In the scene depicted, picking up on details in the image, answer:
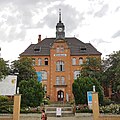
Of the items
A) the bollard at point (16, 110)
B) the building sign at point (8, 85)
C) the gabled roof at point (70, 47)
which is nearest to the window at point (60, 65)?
the gabled roof at point (70, 47)

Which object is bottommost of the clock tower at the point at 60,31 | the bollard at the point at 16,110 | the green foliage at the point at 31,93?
the bollard at the point at 16,110

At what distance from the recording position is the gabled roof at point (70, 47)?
4335cm

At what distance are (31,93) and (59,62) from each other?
63.7ft

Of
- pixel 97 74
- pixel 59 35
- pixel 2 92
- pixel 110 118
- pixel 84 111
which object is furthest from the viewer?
pixel 59 35

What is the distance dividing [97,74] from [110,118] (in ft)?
55.9

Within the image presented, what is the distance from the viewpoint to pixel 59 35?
4444 centimetres

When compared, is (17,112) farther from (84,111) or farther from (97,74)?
(97,74)

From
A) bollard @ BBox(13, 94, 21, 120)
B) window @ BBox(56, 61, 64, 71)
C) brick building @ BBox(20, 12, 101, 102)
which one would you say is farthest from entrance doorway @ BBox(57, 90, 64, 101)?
bollard @ BBox(13, 94, 21, 120)

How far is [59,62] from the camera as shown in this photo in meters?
42.3

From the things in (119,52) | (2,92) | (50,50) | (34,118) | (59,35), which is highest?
(59,35)

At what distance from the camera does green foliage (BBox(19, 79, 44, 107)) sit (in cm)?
2338

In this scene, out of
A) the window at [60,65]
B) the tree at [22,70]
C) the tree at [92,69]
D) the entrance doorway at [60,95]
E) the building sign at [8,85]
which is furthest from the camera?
the window at [60,65]

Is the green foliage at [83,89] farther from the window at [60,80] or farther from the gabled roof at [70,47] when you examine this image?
the gabled roof at [70,47]

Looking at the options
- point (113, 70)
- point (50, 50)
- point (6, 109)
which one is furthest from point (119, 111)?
point (50, 50)
